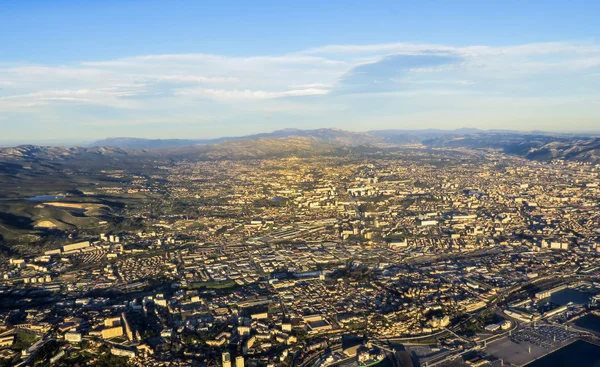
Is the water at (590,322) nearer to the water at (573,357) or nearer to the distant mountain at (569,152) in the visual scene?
the water at (573,357)

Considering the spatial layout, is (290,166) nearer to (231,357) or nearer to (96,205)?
(96,205)

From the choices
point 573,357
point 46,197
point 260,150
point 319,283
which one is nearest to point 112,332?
point 319,283

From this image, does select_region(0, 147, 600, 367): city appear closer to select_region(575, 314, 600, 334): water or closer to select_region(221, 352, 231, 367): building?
select_region(575, 314, 600, 334): water

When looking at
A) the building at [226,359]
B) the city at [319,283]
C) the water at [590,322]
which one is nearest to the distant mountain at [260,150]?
the city at [319,283]

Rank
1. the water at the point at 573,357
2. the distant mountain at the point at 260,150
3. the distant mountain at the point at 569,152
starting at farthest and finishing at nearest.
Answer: the distant mountain at the point at 260,150
the distant mountain at the point at 569,152
the water at the point at 573,357

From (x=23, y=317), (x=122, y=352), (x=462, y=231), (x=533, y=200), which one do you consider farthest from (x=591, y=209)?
(x=23, y=317)

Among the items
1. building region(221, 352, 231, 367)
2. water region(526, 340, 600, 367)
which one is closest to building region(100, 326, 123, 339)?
building region(221, 352, 231, 367)
